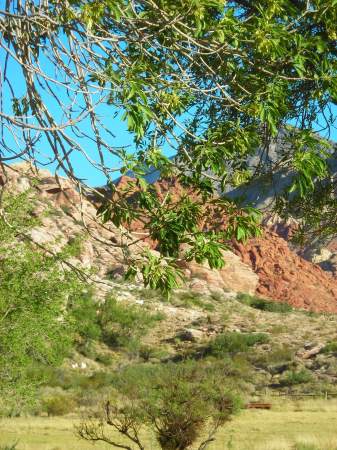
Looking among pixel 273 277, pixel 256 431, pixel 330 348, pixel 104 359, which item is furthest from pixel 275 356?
pixel 273 277

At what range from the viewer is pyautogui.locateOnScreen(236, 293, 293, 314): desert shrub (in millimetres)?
65188

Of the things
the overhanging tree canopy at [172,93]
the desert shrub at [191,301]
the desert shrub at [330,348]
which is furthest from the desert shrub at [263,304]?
the overhanging tree canopy at [172,93]

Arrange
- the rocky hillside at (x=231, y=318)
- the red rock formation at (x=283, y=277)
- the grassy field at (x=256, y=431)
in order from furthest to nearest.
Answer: the red rock formation at (x=283, y=277)
the rocky hillside at (x=231, y=318)
the grassy field at (x=256, y=431)

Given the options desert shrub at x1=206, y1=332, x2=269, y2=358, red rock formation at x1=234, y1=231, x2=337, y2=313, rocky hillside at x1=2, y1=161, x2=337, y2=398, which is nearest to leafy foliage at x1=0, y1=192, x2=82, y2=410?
rocky hillside at x1=2, y1=161, x2=337, y2=398

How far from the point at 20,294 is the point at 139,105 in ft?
40.0

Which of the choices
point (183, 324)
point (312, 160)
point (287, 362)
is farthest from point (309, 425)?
point (183, 324)

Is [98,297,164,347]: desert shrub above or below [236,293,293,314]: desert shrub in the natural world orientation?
below

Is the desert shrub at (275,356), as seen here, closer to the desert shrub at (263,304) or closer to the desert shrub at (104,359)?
the desert shrub at (104,359)

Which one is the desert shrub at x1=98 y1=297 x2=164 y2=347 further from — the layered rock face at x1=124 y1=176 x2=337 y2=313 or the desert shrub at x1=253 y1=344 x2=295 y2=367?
the layered rock face at x1=124 y1=176 x2=337 y2=313

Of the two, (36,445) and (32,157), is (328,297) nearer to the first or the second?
(36,445)

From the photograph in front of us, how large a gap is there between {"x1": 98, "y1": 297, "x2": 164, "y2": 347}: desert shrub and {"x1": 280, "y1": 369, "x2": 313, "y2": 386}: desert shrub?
12.8m

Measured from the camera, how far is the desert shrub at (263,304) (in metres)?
65.2

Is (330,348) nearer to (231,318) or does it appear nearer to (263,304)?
(231,318)

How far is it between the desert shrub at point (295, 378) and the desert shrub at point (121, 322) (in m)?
12.8
